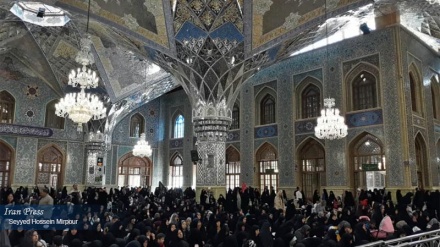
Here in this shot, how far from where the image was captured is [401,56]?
12688 mm

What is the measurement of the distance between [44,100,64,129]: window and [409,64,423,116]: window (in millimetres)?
15004

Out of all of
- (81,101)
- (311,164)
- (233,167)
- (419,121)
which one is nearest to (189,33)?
(81,101)

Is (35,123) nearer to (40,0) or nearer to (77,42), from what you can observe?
(77,42)

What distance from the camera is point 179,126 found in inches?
Result: 829

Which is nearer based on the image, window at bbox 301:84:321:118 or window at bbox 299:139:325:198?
window at bbox 299:139:325:198

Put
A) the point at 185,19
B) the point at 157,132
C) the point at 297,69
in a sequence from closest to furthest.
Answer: the point at 185,19 < the point at 297,69 < the point at 157,132

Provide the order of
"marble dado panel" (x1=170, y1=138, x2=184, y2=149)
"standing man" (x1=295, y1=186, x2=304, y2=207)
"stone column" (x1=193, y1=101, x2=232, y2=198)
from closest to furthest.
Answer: "stone column" (x1=193, y1=101, x2=232, y2=198) < "standing man" (x1=295, y1=186, x2=304, y2=207) < "marble dado panel" (x1=170, y1=138, x2=184, y2=149)

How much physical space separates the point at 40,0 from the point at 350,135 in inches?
411

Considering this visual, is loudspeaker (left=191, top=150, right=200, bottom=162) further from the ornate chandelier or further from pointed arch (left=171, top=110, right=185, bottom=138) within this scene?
pointed arch (left=171, top=110, right=185, bottom=138)

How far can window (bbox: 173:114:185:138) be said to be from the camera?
20828 mm

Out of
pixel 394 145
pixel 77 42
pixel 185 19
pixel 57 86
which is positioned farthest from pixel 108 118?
pixel 394 145

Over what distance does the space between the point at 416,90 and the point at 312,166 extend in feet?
15.3

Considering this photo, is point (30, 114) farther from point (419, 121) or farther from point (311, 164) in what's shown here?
point (419, 121)

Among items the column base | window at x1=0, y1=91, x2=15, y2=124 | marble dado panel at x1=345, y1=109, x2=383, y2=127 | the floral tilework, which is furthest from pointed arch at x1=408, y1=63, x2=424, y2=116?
window at x1=0, y1=91, x2=15, y2=124
